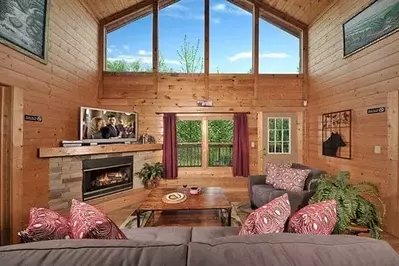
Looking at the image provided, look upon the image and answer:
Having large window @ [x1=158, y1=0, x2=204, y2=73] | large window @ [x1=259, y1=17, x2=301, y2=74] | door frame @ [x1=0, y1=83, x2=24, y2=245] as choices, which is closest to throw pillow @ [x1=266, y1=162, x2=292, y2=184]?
large window @ [x1=259, y1=17, x2=301, y2=74]

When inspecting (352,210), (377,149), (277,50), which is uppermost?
(277,50)

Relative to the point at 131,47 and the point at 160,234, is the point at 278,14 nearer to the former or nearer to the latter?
the point at 131,47

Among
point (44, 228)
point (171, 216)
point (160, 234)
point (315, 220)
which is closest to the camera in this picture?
point (44, 228)

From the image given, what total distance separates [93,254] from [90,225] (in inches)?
20.0

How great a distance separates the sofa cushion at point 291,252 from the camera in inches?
41.8

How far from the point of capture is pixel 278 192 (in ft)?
13.3

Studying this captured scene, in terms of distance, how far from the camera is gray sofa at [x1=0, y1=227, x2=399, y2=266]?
104 centimetres

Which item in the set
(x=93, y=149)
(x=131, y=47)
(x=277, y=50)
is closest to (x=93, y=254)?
(x=93, y=149)

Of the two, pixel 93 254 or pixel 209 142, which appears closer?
pixel 93 254

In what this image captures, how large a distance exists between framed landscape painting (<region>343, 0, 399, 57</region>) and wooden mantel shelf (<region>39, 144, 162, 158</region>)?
14.5ft

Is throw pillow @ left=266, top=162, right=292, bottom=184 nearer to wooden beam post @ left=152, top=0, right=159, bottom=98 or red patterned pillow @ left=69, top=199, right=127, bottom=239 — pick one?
wooden beam post @ left=152, top=0, right=159, bottom=98

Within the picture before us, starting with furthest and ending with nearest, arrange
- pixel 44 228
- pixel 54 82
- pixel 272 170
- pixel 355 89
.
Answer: pixel 272 170
pixel 355 89
pixel 54 82
pixel 44 228

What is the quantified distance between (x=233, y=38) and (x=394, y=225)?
4980mm

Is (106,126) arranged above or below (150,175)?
above
